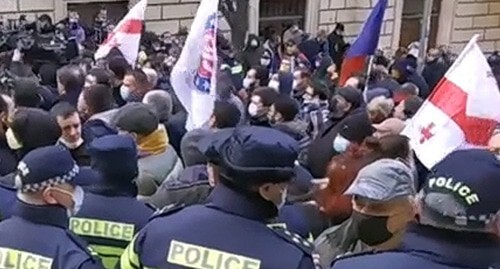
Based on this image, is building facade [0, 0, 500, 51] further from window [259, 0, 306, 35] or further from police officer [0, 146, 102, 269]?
police officer [0, 146, 102, 269]

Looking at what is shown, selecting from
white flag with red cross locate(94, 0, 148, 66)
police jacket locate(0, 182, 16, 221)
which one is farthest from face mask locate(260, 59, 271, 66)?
police jacket locate(0, 182, 16, 221)

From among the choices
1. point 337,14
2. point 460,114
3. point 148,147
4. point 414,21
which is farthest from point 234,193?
point 414,21

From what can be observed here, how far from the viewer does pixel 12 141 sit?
533 centimetres

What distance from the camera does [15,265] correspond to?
3395 mm

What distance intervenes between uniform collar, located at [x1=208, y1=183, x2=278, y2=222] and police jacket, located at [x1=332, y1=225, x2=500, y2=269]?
403 millimetres

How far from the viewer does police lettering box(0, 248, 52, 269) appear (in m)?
3.36

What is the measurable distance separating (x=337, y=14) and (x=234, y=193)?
629 inches

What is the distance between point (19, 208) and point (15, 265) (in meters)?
0.22

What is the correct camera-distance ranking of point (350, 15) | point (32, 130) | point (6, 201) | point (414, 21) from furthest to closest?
point (414, 21) < point (350, 15) < point (32, 130) < point (6, 201)

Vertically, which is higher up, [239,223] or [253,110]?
[239,223]

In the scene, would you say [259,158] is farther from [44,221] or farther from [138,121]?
[138,121]

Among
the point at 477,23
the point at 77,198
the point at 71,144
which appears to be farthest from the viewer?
the point at 477,23

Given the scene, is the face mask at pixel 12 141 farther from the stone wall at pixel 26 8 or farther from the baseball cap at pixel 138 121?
the stone wall at pixel 26 8

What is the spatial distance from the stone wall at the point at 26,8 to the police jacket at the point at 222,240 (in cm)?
1286
